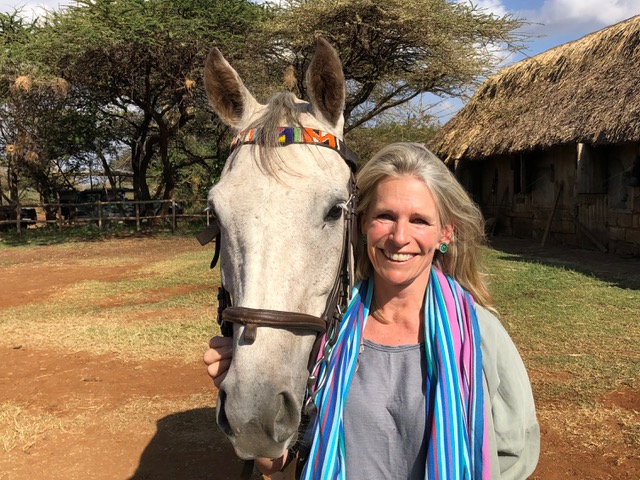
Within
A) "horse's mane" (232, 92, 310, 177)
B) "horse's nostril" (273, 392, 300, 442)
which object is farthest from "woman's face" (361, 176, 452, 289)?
"horse's nostril" (273, 392, 300, 442)

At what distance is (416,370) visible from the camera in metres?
1.59

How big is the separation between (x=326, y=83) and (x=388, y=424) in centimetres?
118

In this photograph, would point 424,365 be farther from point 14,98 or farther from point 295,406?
point 14,98

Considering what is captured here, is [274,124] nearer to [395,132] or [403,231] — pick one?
[403,231]

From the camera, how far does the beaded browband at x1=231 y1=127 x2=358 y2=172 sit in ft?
5.46

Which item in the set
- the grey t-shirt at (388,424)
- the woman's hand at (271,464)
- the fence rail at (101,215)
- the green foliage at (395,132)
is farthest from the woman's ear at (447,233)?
the green foliage at (395,132)

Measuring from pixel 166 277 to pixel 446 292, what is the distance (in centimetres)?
912

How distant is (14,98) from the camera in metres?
15.0

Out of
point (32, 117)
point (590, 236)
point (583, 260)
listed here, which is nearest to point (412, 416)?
point (583, 260)

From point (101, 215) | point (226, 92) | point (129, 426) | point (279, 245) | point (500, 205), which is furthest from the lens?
point (101, 215)

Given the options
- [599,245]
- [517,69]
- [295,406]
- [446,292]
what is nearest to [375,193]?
[446,292]

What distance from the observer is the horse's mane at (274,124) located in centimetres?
158

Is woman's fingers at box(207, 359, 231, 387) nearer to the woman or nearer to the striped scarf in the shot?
the woman

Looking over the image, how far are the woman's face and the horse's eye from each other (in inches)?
5.0
